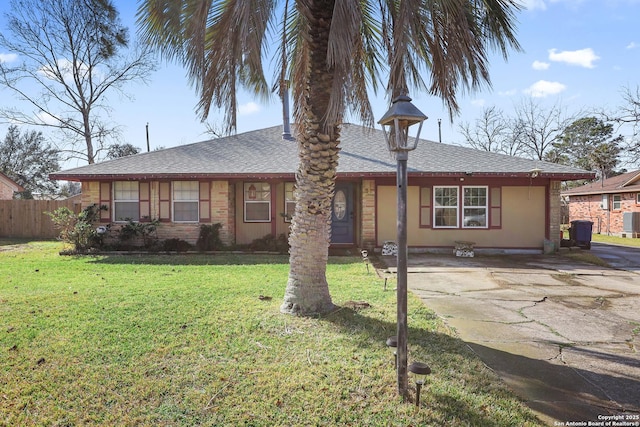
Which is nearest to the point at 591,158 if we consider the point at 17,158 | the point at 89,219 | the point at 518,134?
the point at 518,134

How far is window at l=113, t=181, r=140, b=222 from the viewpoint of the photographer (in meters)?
12.8

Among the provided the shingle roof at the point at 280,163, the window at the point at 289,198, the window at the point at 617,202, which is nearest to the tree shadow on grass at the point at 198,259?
the window at the point at 289,198

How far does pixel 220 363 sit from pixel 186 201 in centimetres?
991

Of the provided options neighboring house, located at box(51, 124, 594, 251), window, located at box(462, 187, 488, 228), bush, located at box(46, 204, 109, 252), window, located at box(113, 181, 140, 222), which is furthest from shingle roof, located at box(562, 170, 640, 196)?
bush, located at box(46, 204, 109, 252)

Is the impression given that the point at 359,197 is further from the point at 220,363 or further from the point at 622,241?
the point at 622,241

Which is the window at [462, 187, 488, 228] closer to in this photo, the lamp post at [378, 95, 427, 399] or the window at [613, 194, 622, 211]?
the lamp post at [378, 95, 427, 399]

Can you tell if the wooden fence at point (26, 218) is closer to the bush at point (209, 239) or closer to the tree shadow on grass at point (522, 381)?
the bush at point (209, 239)

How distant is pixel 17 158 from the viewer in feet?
113

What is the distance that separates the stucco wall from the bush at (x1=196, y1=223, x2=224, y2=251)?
5178 millimetres

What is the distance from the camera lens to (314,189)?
16.7 feet

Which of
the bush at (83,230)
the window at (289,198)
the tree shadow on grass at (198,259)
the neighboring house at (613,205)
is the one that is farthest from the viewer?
the neighboring house at (613,205)

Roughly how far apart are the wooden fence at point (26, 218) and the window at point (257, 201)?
9.56 m

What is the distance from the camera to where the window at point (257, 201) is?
13.2 metres

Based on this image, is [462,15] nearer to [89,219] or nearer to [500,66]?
[500,66]
